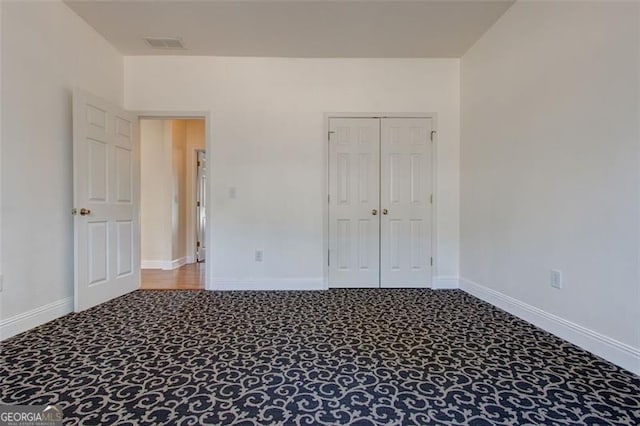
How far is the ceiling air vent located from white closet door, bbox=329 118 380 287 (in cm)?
199

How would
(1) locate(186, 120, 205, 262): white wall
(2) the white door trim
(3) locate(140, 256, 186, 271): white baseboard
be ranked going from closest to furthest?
1. (2) the white door trim
2. (3) locate(140, 256, 186, 271): white baseboard
3. (1) locate(186, 120, 205, 262): white wall

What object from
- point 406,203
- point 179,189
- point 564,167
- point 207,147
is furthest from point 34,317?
point 564,167

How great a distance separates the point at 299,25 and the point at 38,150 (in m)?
2.50

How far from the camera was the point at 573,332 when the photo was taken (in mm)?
2227

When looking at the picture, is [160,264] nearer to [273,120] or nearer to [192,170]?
[192,170]

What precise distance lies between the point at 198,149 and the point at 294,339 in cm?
434

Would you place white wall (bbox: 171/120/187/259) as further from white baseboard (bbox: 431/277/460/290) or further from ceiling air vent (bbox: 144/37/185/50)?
white baseboard (bbox: 431/277/460/290)

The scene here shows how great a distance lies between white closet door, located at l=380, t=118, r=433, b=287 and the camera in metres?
3.84

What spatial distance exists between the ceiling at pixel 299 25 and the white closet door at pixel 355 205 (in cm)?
89

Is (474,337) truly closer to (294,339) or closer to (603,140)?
(294,339)

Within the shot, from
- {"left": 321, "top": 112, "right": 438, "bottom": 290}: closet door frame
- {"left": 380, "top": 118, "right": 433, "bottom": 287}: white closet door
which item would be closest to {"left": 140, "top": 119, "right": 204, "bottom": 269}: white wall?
{"left": 321, "top": 112, "right": 438, "bottom": 290}: closet door frame

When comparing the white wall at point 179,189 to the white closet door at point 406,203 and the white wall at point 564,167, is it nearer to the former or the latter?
the white closet door at point 406,203

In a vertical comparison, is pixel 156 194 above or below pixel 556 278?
above

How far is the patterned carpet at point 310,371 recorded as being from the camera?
4.83 feet
